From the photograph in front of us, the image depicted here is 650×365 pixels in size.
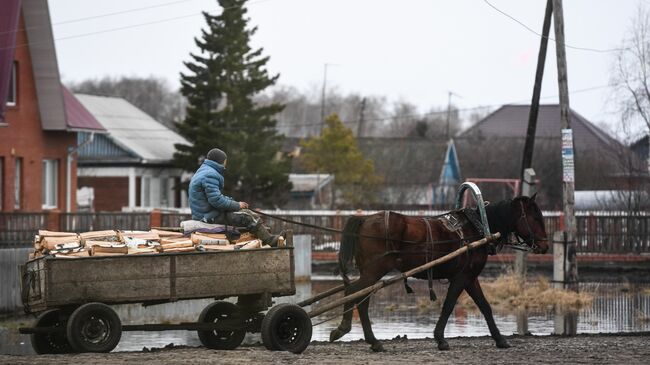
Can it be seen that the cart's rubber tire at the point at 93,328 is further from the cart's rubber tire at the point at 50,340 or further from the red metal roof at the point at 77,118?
the red metal roof at the point at 77,118

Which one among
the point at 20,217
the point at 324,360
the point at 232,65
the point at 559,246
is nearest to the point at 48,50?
the point at 20,217

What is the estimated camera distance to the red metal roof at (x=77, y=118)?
4834 centimetres

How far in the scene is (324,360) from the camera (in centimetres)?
1477

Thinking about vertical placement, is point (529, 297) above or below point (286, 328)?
below

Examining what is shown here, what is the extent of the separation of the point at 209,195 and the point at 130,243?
123 cm

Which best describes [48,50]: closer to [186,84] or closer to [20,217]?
[20,217]

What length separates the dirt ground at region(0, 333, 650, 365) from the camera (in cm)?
1432

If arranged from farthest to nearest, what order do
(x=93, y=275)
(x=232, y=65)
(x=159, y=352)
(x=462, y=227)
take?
(x=232, y=65) < (x=462, y=227) < (x=159, y=352) < (x=93, y=275)

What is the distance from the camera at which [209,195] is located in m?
15.8

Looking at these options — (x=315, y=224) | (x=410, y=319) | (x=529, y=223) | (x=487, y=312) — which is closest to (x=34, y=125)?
(x=315, y=224)

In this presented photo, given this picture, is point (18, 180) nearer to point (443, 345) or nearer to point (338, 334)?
point (338, 334)

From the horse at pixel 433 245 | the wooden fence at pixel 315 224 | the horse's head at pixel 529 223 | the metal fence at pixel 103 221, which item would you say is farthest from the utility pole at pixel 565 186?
the metal fence at pixel 103 221

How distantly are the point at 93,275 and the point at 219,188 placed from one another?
86.3 inches

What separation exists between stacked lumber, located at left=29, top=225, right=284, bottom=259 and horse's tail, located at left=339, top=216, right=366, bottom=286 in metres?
1.42
